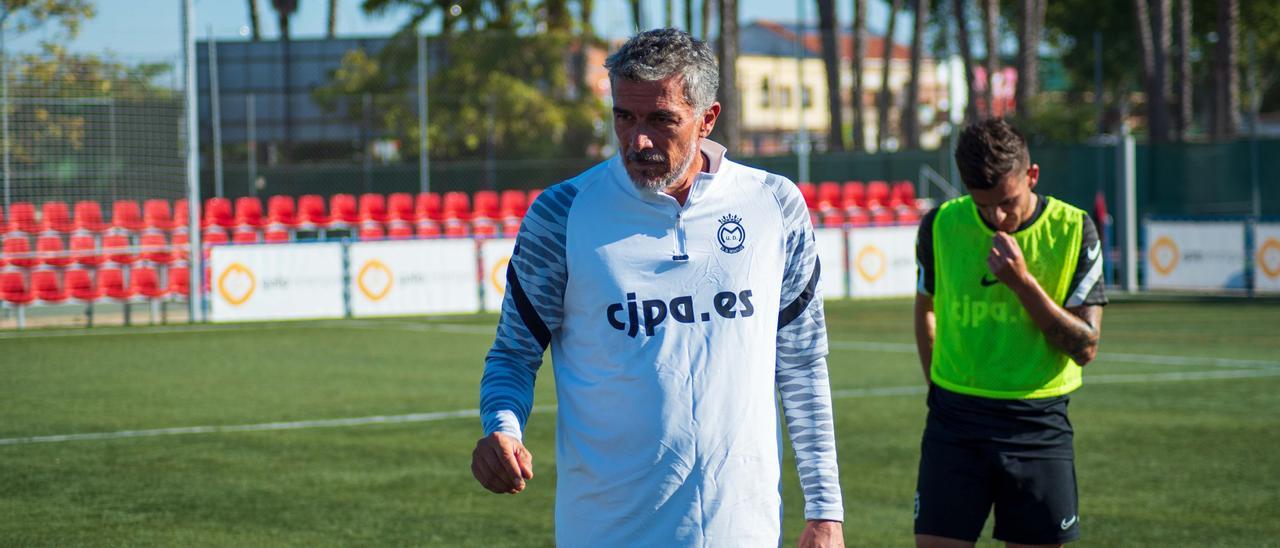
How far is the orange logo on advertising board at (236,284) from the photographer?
2058 cm

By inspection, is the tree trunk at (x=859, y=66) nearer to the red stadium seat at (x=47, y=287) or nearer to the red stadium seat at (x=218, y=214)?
the red stadium seat at (x=218, y=214)

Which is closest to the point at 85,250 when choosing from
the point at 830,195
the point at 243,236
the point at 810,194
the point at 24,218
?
the point at 24,218

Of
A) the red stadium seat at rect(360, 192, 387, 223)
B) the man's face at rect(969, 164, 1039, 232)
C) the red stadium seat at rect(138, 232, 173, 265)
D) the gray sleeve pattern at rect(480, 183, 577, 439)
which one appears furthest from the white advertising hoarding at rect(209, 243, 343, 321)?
the gray sleeve pattern at rect(480, 183, 577, 439)

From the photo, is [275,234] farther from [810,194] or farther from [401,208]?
[810,194]

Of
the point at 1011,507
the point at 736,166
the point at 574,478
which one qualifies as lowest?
the point at 1011,507

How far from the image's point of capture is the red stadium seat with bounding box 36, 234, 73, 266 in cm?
2030

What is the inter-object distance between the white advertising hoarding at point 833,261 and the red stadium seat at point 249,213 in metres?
9.82

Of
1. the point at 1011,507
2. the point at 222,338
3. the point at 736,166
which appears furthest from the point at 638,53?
the point at 222,338

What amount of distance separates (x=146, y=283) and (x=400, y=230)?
643cm

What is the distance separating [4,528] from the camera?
766 cm

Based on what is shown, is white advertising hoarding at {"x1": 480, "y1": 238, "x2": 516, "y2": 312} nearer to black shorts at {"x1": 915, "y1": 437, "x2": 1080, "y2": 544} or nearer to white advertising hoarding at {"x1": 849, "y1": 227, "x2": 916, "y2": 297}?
white advertising hoarding at {"x1": 849, "y1": 227, "x2": 916, "y2": 297}

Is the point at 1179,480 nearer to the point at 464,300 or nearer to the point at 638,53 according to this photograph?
the point at 638,53

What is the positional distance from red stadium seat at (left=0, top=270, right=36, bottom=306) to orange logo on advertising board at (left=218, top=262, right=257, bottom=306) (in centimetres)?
248

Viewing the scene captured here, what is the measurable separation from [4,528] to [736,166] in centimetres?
563
